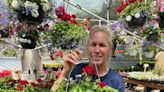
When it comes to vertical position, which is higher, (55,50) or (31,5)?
(31,5)

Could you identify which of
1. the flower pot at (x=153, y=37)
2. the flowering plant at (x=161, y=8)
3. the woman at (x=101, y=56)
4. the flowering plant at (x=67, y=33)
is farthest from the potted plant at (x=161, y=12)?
the woman at (x=101, y=56)

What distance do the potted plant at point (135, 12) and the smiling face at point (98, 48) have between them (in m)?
2.10

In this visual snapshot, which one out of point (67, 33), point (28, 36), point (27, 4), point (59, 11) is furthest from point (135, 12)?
point (27, 4)

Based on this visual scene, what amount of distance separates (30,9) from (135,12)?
6.65 ft

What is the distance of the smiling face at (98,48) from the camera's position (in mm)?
1703

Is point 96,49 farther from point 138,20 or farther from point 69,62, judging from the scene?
point 138,20

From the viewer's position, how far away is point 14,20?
2166mm

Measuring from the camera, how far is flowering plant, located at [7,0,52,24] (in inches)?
80.7

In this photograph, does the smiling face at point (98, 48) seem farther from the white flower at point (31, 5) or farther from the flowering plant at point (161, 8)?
the flowering plant at point (161, 8)

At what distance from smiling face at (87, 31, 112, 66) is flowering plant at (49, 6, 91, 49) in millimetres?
777

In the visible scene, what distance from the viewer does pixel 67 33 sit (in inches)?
122

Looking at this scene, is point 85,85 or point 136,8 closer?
point 85,85

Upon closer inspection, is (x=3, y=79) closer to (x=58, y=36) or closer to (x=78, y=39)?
(x=58, y=36)

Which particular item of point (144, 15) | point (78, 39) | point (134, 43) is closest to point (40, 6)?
point (78, 39)
